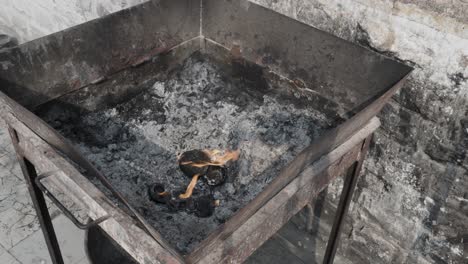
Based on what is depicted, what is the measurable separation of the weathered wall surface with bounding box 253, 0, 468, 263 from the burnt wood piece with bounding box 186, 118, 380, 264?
36 centimetres

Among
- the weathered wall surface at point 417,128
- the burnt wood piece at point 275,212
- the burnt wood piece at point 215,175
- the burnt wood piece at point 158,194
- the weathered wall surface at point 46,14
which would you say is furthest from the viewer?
the weathered wall surface at point 46,14

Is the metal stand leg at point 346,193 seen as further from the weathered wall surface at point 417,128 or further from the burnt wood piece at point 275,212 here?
the weathered wall surface at point 417,128

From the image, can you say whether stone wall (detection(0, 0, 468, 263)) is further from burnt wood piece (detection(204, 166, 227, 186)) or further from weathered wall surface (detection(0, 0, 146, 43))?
weathered wall surface (detection(0, 0, 146, 43))

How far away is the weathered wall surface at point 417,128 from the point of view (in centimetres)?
206

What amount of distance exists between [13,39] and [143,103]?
11.0 feet

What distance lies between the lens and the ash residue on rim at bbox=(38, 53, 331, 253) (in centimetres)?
218

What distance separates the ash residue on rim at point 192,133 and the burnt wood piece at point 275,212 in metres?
0.36

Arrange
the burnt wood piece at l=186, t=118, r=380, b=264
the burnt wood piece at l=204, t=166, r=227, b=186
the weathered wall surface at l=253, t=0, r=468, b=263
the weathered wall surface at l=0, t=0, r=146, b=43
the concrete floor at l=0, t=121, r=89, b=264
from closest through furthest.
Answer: the burnt wood piece at l=186, t=118, r=380, b=264 < the weathered wall surface at l=253, t=0, r=468, b=263 < the burnt wood piece at l=204, t=166, r=227, b=186 < the concrete floor at l=0, t=121, r=89, b=264 < the weathered wall surface at l=0, t=0, r=146, b=43

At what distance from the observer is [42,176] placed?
1836mm

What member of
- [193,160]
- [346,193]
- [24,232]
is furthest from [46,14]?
[346,193]

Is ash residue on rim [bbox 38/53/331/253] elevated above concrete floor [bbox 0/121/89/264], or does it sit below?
above

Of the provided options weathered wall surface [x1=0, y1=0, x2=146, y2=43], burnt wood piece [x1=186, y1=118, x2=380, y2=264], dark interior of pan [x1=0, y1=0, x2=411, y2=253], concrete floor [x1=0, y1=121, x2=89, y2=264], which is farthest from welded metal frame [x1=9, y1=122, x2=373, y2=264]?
weathered wall surface [x1=0, y1=0, x2=146, y2=43]

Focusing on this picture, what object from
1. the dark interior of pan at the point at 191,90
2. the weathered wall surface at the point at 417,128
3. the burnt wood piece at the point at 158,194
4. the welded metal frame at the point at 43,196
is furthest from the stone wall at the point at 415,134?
the burnt wood piece at the point at 158,194

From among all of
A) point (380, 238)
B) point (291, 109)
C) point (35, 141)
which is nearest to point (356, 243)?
point (380, 238)
